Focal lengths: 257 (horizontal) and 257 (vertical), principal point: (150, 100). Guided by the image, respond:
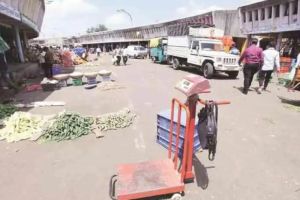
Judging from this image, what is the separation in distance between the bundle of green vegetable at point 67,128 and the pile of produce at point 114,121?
28 centimetres

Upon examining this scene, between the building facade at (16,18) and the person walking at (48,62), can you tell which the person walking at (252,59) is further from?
the person walking at (48,62)

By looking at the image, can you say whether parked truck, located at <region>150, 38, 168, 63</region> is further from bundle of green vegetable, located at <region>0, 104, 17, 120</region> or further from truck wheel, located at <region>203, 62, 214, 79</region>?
bundle of green vegetable, located at <region>0, 104, 17, 120</region>

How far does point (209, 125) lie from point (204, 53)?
42.1ft

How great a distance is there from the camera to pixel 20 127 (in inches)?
255

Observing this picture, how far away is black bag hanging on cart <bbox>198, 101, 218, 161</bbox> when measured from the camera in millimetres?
3498

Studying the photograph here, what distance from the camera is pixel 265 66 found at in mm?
10469

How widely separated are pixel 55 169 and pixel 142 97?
19.4 ft

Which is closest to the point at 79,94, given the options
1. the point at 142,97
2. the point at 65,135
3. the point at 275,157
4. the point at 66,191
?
the point at 142,97

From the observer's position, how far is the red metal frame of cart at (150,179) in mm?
3543

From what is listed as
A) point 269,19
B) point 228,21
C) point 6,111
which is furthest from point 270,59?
point 228,21

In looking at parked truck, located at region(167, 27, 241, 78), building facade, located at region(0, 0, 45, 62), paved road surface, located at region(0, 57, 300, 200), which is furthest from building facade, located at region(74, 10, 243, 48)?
paved road surface, located at region(0, 57, 300, 200)

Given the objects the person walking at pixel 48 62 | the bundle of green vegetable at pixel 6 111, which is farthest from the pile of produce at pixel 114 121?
the person walking at pixel 48 62

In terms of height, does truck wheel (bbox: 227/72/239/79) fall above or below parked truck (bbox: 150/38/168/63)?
below

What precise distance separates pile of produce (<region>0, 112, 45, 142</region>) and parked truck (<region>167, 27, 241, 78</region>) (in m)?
10.6
